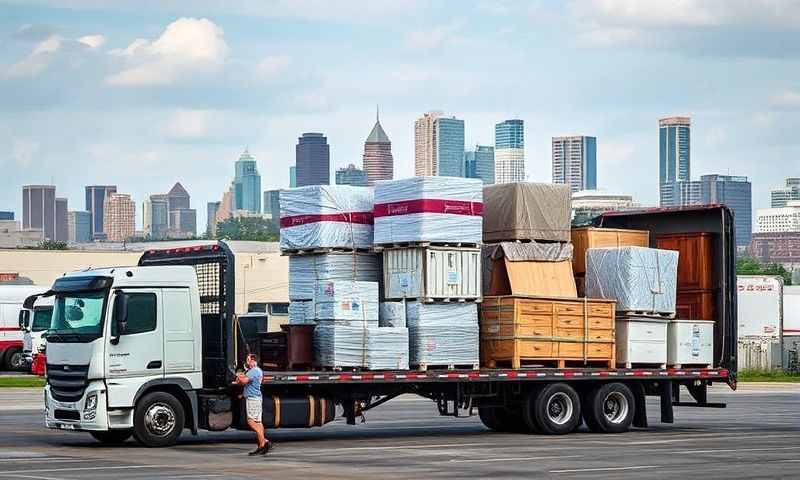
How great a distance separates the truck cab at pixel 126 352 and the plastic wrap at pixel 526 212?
5856 millimetres

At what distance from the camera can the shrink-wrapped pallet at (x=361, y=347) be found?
973 inches

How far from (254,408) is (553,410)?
6652 mm

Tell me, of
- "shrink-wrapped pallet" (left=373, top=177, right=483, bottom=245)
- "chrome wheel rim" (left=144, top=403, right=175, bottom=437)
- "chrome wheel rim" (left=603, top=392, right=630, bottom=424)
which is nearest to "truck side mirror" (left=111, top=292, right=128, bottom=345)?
"chrome wheel rim" (left=144, top=403, right=175, bottom=437)

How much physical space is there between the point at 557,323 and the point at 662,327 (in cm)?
260

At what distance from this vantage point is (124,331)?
77.4 ft

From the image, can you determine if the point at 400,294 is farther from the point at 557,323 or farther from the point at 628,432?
the point at 628,432

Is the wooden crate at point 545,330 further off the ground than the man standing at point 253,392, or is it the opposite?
the wooden crate at point 545,330

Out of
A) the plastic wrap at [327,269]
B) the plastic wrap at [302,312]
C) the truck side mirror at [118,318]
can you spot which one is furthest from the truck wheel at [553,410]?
the truck side mirror at [118,318]

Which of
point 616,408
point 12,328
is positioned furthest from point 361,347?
point 12,328

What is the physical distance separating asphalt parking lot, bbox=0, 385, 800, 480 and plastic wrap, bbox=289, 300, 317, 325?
2125 mm

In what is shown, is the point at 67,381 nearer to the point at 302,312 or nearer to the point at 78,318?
the point at 78,318

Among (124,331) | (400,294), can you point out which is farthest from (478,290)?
(124,331)

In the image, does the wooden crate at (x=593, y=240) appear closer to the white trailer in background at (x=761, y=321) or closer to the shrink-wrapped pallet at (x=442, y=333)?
the shrink-wrapped pallet at (x=442, y=333)

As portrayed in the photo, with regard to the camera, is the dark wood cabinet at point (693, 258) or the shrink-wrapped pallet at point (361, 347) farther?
the dark wood cabinet at point (693, 258)
